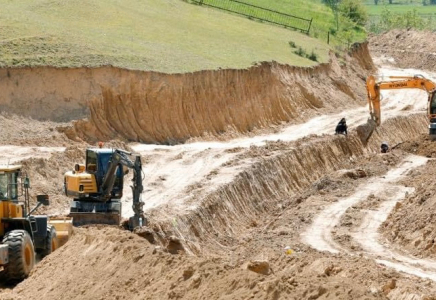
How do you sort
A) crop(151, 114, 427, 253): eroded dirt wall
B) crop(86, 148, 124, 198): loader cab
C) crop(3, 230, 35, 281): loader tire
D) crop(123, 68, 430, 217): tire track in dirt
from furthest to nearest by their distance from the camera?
1. crop(123, 68, 430, 217): tire track in dirt
2. crop(151, 114, 427, 253): eroded dirt wall
3. crop(86, 148, 124, 198): loader cab
4. crop(3, 230, 35, 281): loader tire

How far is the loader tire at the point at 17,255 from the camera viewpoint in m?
24.2

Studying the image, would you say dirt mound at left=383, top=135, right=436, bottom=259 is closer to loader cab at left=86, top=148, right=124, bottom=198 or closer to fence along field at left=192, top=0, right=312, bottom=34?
loader cab at left=86, top=148, right=124, bottom=198

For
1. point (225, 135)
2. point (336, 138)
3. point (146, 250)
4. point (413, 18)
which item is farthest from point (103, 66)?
point (413, 18)

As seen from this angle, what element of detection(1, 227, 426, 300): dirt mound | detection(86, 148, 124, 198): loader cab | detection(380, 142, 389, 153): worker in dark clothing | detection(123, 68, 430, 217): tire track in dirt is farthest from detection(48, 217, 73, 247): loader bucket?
detection(380, 142, 389, 153): worker in dark clothing

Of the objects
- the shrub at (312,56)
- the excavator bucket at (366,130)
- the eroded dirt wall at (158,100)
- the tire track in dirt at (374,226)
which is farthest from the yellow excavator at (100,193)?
the shrub at (312,56)

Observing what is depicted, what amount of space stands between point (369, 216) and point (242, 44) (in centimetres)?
2933

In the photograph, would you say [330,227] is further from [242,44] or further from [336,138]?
[242,44]

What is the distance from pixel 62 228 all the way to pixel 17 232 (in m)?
4.04

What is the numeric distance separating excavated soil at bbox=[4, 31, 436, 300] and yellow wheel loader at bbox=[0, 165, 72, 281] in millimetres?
450

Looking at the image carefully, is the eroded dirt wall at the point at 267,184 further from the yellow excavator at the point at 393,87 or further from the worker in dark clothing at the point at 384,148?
the yellow excavator at the point at 393,87

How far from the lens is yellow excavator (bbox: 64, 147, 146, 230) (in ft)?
103

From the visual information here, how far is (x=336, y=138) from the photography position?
5553cm

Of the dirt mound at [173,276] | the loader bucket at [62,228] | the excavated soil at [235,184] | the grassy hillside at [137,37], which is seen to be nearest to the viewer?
the dirt mound at [173,276]

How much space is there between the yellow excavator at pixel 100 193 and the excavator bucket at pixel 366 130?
28181mm
